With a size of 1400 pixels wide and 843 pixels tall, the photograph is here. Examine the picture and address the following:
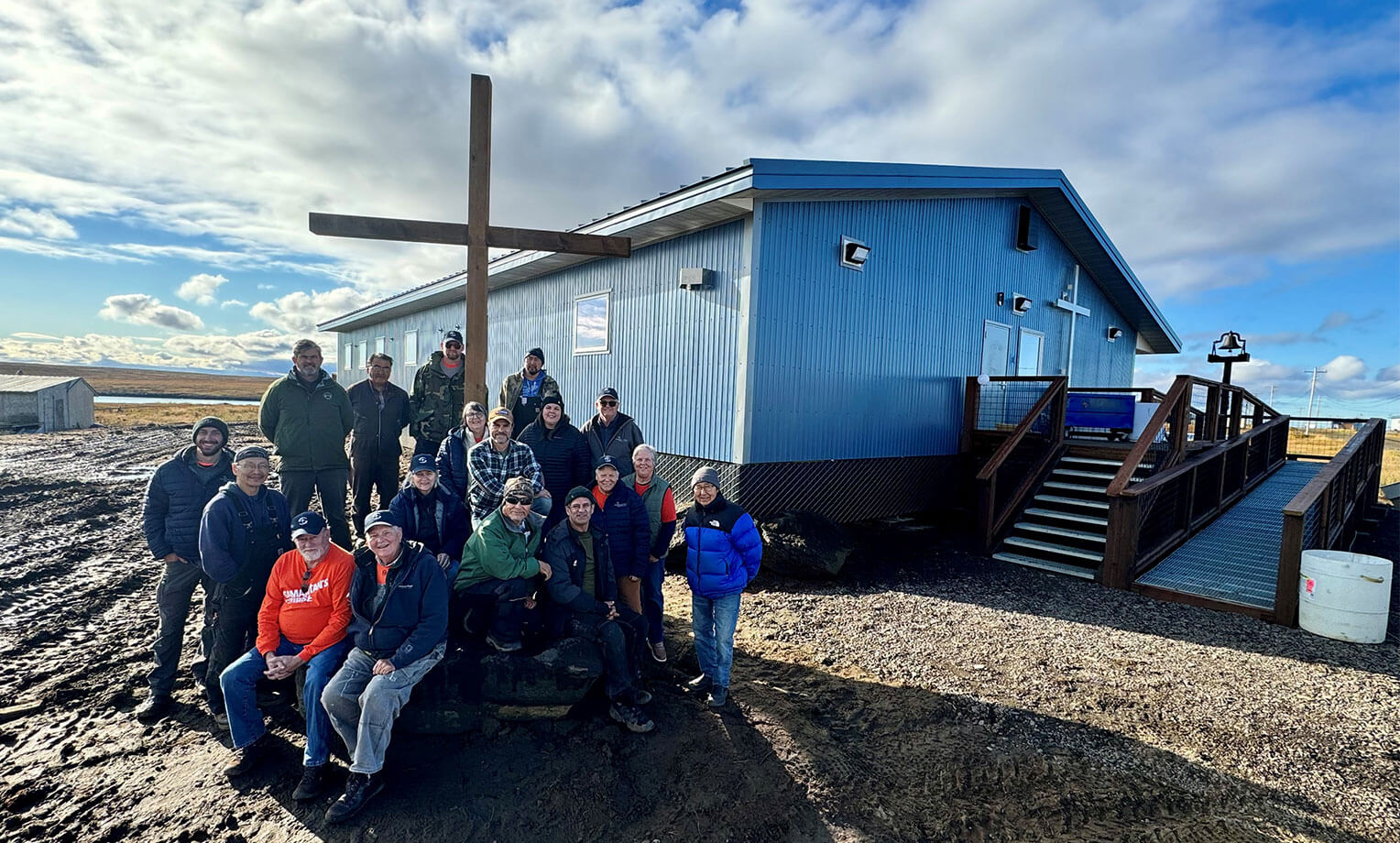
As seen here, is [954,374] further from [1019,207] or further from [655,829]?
[655,829]

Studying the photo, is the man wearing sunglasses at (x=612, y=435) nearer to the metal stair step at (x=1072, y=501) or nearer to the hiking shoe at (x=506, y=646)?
the hiking shoe at (x=506, y=646)

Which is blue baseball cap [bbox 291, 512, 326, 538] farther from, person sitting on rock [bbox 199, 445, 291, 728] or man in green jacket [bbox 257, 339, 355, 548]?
man in green jacket [bbox 257, 339, 355, 548]

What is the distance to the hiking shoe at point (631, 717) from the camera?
343 centimetres

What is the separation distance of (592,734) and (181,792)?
1.84m

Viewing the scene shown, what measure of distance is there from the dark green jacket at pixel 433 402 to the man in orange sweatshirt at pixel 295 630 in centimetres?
236

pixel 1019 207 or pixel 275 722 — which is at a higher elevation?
pixel 1019 207

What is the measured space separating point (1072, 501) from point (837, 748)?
6112mm

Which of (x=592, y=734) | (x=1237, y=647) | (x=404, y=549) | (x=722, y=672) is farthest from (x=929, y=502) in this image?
(x=404, y=549)

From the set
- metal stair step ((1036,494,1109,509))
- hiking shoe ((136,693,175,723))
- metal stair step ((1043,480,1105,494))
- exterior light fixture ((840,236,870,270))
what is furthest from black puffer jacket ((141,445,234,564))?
metal stair step ((1043,480,1105,494))

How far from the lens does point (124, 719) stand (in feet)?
11.4

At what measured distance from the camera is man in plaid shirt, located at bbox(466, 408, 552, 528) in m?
4.00

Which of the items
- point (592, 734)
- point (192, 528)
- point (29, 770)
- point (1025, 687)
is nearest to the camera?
point (29, 770)

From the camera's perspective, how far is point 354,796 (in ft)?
9.21

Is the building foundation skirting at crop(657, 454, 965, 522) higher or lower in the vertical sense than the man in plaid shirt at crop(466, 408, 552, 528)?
lower
